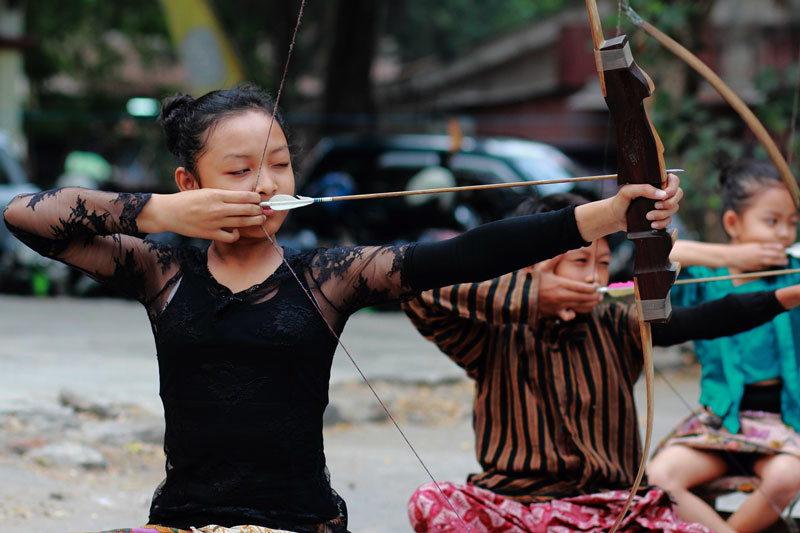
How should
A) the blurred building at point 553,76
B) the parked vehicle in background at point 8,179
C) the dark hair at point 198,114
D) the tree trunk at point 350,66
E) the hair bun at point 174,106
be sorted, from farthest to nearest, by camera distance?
the blurred building at point 553,76 → the tree trunk at point 350,66 → the parked vehicle in background at point 8,179 → the hair bun at point 174,106 → the dark hair at point 198,114

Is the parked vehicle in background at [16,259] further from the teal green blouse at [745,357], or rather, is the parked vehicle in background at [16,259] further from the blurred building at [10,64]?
the teal green blouse at [745,357]

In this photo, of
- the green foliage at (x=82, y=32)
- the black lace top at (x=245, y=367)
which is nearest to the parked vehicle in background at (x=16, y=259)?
the black lace top at (x=245, y=367)

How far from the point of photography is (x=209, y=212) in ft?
7.26

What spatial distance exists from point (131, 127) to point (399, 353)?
54.5 ft

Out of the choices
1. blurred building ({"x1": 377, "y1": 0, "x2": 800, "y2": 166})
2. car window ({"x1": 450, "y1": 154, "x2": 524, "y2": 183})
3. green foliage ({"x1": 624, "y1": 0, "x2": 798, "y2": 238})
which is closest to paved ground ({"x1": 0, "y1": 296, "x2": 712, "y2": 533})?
green foliage ({"x1": 624, "y1": 0, "x2": 798, "y2": 238})

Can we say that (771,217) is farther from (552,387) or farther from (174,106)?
(174,106)

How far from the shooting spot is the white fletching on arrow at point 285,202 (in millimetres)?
2214

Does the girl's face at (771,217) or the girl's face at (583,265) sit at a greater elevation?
the girl's face at (771,217)

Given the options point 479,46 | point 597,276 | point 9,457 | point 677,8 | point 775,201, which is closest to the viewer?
point 597,276

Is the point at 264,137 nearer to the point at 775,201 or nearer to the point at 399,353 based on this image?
the point at 775,201

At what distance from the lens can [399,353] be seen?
8.16m

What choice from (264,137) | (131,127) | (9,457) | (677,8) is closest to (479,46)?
(131,127)

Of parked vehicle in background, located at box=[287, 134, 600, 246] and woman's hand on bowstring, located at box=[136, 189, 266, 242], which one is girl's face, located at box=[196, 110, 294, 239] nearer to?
woman's hand on bowstring, located at box=[136, 189, 266, 242]

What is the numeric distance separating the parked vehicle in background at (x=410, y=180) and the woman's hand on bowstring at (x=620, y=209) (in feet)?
24.5
